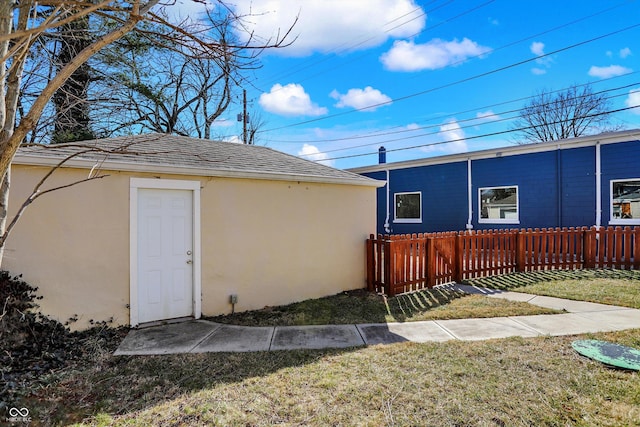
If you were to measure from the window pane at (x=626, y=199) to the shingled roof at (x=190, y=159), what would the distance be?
7.81 metres

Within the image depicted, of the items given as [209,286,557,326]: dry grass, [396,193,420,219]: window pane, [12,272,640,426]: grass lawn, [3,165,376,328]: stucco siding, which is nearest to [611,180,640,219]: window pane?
[396,193,420,219]: window pane

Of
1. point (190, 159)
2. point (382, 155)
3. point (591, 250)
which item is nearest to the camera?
point (190, 159)

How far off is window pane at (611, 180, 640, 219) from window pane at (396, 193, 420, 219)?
6.61 m

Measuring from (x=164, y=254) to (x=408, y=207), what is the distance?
1192 centimetres

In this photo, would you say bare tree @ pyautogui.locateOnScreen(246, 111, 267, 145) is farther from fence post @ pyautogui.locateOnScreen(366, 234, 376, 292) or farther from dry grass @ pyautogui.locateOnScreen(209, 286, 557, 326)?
dry grass @ pyautogui.locateOnScreen(209, 286, 557, 326)

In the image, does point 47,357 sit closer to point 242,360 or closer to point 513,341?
point 242,360

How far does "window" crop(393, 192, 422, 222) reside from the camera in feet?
48.9

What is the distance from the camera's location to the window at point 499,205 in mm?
12094

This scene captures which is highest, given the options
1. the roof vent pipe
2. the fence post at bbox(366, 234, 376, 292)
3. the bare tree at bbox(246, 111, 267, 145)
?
the bare tree at bbox(246, 111, 267, 145)

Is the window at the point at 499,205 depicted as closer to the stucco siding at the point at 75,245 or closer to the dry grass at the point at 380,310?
the dry grass at the point at 380,310

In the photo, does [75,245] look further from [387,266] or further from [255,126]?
[255,126]

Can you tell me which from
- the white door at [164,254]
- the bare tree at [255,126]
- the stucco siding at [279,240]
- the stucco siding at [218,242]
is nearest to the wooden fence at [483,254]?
the stucco siding at [279,240]

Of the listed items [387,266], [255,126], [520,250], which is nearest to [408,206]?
[520,250]

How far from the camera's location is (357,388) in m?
3.25
